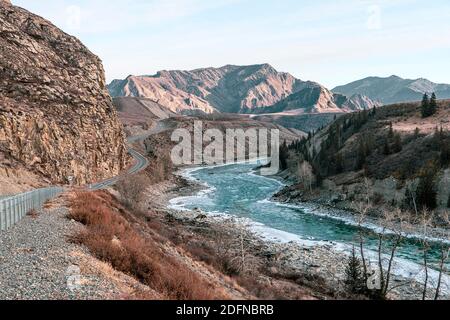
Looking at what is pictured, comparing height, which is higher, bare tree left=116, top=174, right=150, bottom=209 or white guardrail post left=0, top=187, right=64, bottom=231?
white guardrail post left=0, top=187, right=64, bottom=231

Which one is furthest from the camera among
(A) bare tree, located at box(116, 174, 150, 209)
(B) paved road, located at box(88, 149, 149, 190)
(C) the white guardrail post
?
(B) paved road, located at box(88, 149, 149, 190)

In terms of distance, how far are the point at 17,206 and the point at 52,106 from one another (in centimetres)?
4965

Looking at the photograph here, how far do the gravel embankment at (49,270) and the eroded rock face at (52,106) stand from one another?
123 feet

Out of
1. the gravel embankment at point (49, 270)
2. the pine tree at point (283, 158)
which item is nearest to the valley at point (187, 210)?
the gravel embankment at point (49, 270)

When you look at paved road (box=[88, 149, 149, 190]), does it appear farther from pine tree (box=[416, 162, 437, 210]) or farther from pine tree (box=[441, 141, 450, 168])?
pine tree (box=[441, 141, 450, 168])

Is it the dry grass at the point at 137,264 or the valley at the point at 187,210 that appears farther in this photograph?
the valley at the point at 187,210

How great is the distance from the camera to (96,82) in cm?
8900

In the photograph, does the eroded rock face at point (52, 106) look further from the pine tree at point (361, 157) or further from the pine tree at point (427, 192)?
the pine tree at point (427, 192)

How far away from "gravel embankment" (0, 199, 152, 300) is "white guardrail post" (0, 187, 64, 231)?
3.47 ft

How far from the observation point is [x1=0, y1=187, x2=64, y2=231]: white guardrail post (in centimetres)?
2117

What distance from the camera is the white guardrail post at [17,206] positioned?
2117cm

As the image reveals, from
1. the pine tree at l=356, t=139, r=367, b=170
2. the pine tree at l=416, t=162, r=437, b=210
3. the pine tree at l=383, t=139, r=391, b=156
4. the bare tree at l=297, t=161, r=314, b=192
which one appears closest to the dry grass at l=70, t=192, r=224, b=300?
the pine tree at l=416, t=162, r=437, b=210

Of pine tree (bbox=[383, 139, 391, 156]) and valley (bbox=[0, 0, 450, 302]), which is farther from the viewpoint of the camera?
pine tree (bbox=[383, 139, 391, 156])
